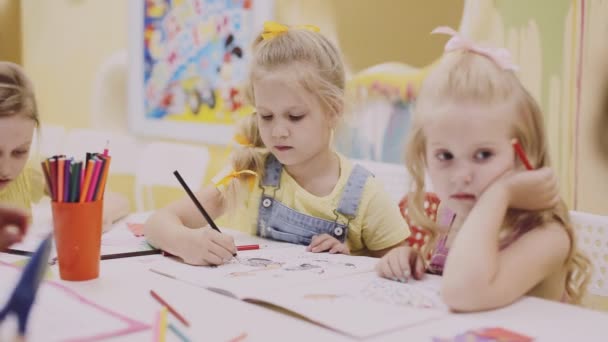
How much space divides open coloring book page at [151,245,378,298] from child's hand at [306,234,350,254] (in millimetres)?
23

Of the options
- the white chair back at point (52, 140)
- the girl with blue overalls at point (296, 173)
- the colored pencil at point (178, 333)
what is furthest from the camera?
the white chair back at point (52, 140)

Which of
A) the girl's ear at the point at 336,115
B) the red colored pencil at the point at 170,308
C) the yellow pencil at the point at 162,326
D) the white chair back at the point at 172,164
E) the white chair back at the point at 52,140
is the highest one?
the girl's ear at the point at 336,115

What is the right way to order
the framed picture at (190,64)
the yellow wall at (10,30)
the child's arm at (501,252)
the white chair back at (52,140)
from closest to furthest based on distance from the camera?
the child's arm at (501,252), the framed picture at (190,64), the white chair back at (52,140), the yellow wall at (10,30)

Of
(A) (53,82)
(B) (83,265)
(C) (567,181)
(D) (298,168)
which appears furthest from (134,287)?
(A) (53,82)

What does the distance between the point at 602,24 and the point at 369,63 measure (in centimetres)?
71

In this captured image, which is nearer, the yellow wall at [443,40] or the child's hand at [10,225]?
the child's hand at [10,225]

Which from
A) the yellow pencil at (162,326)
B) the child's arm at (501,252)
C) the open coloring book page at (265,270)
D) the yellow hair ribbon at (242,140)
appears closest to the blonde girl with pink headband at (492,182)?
the child's arm at (501,252)

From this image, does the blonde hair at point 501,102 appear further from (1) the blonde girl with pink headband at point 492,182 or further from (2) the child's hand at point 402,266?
(2) the child's hand at point 402,266

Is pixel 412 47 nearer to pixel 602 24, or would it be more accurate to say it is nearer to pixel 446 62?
pixel 602 24

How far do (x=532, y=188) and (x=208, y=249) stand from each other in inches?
19.7

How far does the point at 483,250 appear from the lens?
0.84m

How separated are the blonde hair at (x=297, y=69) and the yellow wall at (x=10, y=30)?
104 inches

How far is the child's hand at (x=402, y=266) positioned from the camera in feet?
3.14

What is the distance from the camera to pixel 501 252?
0.89 metres
